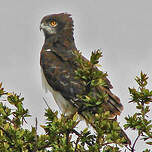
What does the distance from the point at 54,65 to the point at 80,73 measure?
14.7 feet

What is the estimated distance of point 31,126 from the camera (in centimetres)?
559

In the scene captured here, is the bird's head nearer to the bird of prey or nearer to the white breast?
the bird of prey

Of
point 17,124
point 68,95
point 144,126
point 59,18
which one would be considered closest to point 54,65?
point 68,95

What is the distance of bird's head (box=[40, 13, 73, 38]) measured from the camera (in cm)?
1088

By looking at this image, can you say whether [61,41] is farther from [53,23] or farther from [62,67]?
[62,67]

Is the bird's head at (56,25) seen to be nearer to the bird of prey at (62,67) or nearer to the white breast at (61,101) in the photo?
the bird of prey at (62,67)

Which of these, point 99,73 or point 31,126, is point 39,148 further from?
point 99,73

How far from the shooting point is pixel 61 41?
10.6 metres

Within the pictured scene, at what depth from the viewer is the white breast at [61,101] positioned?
9.16 meters

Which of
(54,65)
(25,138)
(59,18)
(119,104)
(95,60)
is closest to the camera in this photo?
(95,60)

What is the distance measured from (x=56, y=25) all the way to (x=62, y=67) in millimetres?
1783

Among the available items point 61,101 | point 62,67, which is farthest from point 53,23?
point 61,101

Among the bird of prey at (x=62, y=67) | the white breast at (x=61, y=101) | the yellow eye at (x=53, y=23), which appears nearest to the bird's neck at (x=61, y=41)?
the bird of prey at (x=62, y=67)

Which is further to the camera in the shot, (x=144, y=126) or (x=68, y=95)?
(x=68, y=95)
